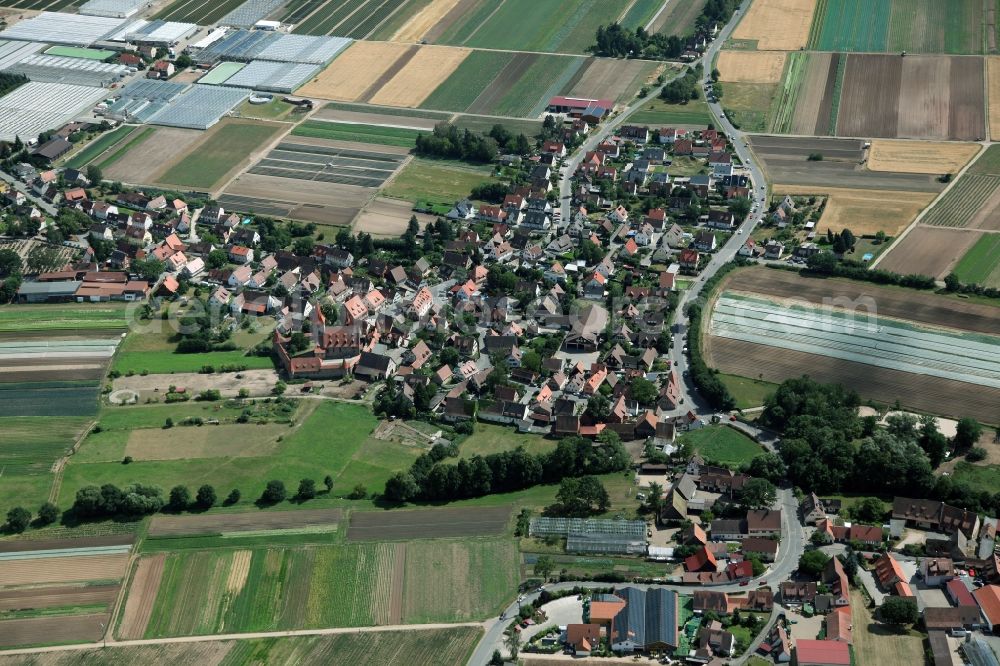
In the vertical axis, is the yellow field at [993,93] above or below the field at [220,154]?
above

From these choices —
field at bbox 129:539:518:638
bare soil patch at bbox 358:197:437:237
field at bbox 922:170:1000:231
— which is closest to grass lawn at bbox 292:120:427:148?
bare soil patch at bbox 358:197:437:237

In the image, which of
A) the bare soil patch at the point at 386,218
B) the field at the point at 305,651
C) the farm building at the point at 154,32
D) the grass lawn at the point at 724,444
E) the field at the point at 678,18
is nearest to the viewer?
the field at the point at 305,651

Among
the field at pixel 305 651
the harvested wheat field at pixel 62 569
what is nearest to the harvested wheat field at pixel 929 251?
the field at pixel 305 651

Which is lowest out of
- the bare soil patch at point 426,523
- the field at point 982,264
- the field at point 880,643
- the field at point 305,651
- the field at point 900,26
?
the field at point 305,651

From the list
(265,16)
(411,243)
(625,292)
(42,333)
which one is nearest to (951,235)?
(625,292)

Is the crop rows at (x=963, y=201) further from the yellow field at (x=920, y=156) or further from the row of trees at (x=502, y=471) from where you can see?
the row of trees at (x=502, y=471)

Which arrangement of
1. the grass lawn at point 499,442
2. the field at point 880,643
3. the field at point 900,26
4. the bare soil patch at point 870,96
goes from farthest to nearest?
the field at point 900,26 → the bare soil patch at point 870,96 → the grass lawn at point 499,442 → the field at point 880,643

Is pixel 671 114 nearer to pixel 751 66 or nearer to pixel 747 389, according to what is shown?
pixel 751 66

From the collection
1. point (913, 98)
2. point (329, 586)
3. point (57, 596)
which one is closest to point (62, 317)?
point (57, 596)
